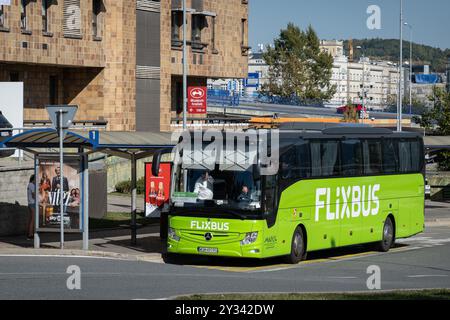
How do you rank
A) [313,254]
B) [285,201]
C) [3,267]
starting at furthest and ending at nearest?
1. [313,254]
2. [285,201]
3. [3,267]

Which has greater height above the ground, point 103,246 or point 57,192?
point 57,192

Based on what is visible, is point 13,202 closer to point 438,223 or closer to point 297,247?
point 297,247

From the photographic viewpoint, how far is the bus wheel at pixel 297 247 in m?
25.1

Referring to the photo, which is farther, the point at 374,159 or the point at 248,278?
the point at 374,159

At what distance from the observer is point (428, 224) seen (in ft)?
133

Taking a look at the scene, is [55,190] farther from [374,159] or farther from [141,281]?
[374,159]

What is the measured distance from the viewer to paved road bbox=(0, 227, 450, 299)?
17.9 m

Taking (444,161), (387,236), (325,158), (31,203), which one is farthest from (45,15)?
(444,161)

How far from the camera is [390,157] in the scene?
97.1 ft

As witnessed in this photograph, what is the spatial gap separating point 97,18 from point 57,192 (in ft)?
84.6

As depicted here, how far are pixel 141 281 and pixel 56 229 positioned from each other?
6.21 meters

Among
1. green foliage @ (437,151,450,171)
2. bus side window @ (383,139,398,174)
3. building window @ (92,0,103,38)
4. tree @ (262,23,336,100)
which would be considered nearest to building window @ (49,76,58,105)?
building window @ (92,0,103,38)

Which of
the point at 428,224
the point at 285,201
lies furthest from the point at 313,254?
the point at 428,224

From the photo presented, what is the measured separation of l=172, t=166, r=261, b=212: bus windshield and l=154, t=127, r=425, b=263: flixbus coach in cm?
2
